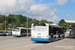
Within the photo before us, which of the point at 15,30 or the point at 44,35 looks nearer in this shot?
the point at 44,35

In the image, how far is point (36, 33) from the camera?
59.5 ft

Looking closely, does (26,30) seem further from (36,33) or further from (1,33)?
(36,33)

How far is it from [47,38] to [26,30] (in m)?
21.5

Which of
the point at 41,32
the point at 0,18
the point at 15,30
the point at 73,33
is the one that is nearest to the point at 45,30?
the point at 41,32

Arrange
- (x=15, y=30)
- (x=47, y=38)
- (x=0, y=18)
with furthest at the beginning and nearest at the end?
(x=0, y=18) → (x=15, y=30) → (x=47, y=38)

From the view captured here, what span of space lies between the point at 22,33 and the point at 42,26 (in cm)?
1843

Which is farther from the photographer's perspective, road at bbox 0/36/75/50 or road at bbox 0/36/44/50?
road at bbox 0/36/44/50

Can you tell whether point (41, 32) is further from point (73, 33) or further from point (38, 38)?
point (73, 33)

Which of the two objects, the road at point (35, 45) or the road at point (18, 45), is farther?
the road at point (18, 45)

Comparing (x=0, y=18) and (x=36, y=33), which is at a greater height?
(x=0, y=18)

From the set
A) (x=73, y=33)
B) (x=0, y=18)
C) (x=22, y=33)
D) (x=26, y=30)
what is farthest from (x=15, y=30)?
(x=0, y=18)

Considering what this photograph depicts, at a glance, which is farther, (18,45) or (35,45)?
(35,45)

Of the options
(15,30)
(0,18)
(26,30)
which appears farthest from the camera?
(0,18)

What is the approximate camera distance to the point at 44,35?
17734 millimetres
